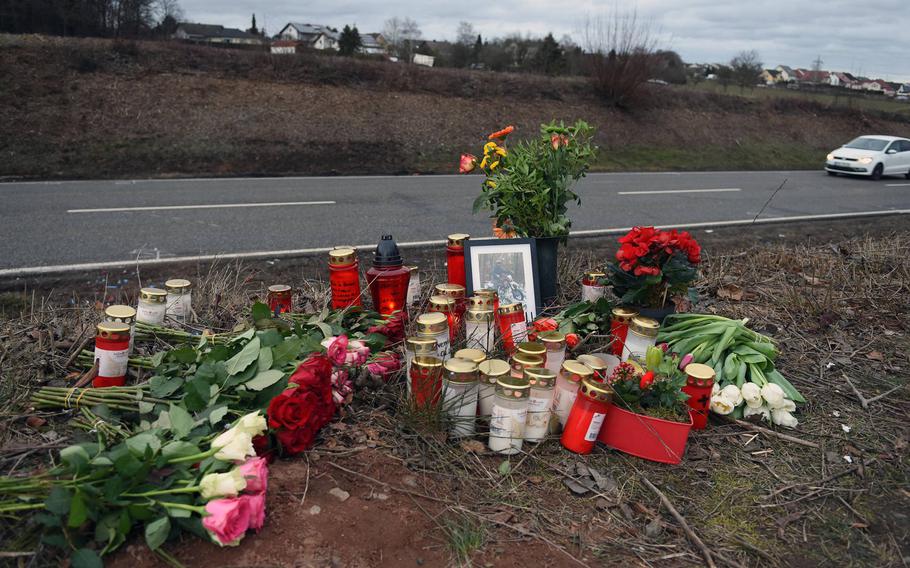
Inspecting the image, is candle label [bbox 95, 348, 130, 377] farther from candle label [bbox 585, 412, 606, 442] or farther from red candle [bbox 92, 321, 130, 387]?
candle label [bbox 585, 412, 606, 442]

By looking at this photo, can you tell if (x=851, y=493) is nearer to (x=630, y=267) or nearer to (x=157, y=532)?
(x=630, y=267)

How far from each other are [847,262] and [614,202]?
16.2 ft

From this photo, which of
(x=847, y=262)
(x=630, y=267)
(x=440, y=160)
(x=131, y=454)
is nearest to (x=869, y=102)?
(x=440, y=160)

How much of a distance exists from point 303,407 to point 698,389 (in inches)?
64.4

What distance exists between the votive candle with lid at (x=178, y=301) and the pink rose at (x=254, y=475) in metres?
1.59

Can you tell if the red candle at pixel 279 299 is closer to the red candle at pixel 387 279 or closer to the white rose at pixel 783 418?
the red candle at pixel 387 279

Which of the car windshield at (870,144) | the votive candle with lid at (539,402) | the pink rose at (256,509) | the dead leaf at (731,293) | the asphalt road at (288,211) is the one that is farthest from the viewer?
the car windshield at (870,144)

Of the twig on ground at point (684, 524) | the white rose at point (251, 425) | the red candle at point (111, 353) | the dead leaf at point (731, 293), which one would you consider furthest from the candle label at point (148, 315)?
the dead leaf at point (731, 293)

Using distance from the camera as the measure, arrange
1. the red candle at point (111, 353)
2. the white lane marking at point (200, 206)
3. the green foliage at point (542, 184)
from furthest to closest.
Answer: the white lane marking at point (200, 206) → the green foliage at point (542, 184) → the red candle at point (111, 353)

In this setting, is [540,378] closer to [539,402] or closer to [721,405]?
[539,402]

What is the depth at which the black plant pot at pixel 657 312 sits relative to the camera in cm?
327

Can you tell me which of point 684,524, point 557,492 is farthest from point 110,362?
point 684,524

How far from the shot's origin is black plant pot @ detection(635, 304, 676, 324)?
10.7 feet

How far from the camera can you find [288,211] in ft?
26.9
